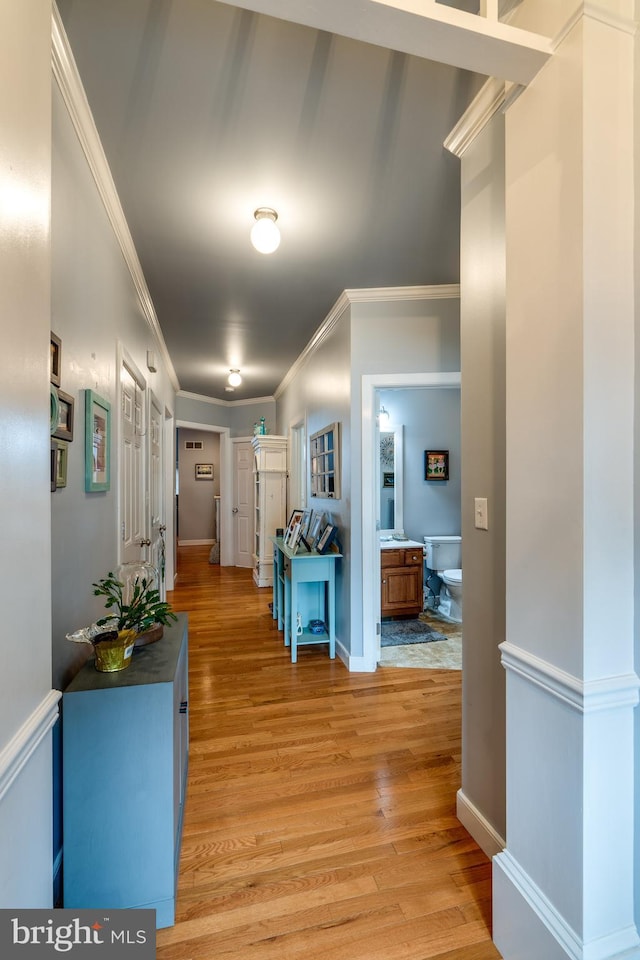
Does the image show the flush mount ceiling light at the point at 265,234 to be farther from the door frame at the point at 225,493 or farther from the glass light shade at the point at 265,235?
the door frame at the point at 225,493

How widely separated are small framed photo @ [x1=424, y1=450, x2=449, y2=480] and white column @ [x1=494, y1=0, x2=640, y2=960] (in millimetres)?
3788

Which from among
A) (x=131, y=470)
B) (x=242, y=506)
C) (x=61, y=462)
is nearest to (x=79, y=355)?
(x=61, y=462)

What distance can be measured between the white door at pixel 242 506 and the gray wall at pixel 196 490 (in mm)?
2411

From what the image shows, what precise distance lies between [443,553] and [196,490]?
612cm

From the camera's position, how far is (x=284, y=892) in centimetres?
141

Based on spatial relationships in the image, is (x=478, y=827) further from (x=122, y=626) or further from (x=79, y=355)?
(x=79, y=355)

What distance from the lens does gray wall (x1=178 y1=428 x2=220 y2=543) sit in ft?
30.2

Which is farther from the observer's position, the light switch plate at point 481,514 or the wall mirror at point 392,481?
the wall mirror at point 392,481

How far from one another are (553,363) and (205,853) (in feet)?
6.38

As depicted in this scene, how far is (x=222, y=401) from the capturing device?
23.2 ft

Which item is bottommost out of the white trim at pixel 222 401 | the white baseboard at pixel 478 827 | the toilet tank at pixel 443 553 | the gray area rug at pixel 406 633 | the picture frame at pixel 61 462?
the gray area rug at pixel 406 633

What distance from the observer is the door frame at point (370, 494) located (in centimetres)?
308

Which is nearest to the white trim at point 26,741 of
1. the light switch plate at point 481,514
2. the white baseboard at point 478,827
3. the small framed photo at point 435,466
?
the light switch plate at point 481,514

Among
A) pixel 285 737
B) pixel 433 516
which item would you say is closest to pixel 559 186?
pixel 285 737
